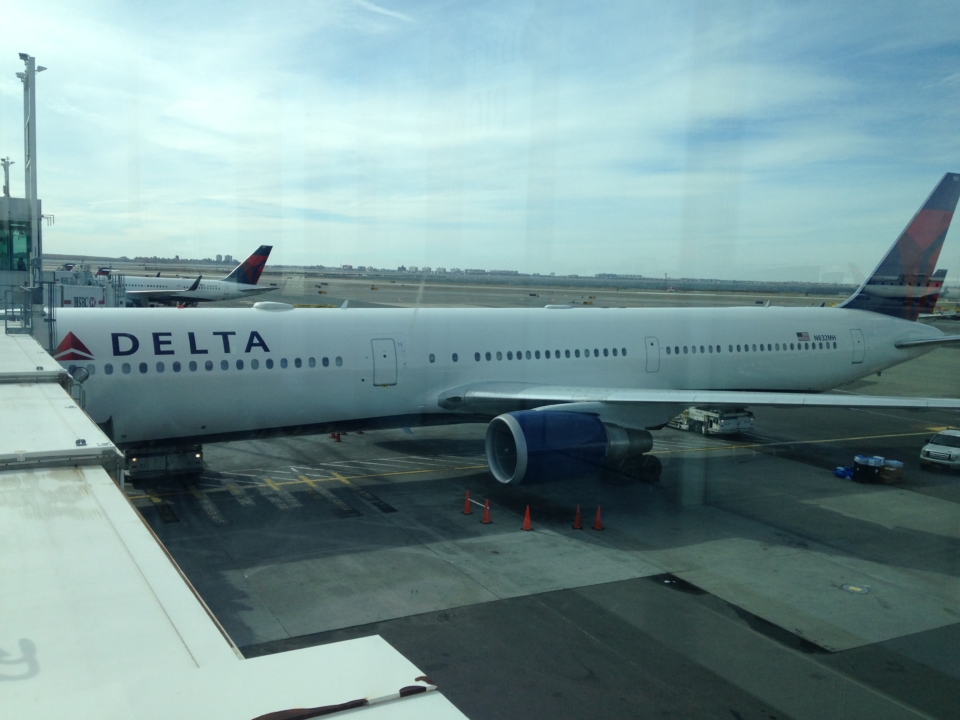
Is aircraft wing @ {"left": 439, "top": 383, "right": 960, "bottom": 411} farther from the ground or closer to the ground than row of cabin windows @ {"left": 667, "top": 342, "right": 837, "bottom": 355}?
closer to the ground

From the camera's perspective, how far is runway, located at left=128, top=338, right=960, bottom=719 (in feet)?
22.1

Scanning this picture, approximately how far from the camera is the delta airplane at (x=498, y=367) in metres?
11.6

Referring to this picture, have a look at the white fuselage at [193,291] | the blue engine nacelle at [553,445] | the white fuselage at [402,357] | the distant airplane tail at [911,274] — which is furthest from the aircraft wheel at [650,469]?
the white fuselage at [193,291]

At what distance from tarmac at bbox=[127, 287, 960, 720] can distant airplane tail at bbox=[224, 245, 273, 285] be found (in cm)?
2804

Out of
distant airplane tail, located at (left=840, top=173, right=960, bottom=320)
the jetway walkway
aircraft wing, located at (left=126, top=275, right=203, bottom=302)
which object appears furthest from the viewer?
aircraft wing, located at (left=126, top=275, right=203, bottom=302)

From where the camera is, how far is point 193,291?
39.7 meters

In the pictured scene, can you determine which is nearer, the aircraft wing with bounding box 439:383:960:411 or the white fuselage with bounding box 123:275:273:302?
the aircraft wing with bounding box 439:383:960:411

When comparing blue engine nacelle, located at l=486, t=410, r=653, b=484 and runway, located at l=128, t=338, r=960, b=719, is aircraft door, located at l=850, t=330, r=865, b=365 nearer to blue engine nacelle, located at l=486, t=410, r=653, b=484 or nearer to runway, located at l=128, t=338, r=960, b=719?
runway, located at l=128, t=338, r=960, b=719

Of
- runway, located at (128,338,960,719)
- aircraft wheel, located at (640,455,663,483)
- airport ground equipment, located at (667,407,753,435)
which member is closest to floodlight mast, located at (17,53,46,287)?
runway, located at (128,338,960,719)

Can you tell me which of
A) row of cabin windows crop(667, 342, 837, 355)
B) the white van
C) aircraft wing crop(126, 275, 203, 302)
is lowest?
the white van

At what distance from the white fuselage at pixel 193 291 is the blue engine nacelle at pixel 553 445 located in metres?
31.0

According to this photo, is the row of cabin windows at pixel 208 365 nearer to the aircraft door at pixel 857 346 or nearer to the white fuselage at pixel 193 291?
the aircraft door at pixel 857 346

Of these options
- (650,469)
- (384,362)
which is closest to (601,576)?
(650,469)

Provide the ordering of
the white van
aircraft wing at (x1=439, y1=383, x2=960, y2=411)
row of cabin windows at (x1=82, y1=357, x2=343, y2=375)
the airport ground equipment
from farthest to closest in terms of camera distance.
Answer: the airport ground equipment
the white van
row of cabin windows at (x1=82, y1=357, x2=343, y2=375)
aircraft wing at (x1=439, y1=383, x2=960, y2=411)
